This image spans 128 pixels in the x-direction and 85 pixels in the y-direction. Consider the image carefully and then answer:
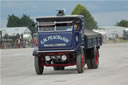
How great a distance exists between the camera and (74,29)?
784 inches

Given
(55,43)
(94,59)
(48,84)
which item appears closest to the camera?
(48,84)

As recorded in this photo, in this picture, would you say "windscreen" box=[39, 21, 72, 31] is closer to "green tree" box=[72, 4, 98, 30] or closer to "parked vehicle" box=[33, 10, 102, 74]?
"parked vehicle" box=[33, 10, 102, 74]

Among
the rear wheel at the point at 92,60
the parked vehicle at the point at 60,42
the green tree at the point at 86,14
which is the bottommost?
the rear wheel at the point at 92,60

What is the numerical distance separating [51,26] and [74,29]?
930 millimetres

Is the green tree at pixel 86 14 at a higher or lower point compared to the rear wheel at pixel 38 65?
higher

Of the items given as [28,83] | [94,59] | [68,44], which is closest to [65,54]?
[68,44]

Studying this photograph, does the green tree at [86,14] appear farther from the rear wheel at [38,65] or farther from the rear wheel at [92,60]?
the rear wheel at [38,65]

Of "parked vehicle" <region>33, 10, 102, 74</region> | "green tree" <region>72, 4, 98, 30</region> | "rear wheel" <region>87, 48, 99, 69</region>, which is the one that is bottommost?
"rear wheel" <region>87, 48, 99, 69</region>

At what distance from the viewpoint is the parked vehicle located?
64.0ft

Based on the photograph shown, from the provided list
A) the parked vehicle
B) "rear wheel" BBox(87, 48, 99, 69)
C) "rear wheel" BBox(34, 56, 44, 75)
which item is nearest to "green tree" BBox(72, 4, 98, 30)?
"rear wheel" BBox(87, 48, 99, 69)

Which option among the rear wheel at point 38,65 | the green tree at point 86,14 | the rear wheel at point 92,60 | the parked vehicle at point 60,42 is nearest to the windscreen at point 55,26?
the parked vehicle at point 60,42

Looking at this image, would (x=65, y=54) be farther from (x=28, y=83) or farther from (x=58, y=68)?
(x=28, y=83)

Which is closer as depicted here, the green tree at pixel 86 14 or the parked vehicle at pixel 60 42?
the parked vehicle at pixel 60 42

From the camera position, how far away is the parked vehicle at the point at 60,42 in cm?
1950
